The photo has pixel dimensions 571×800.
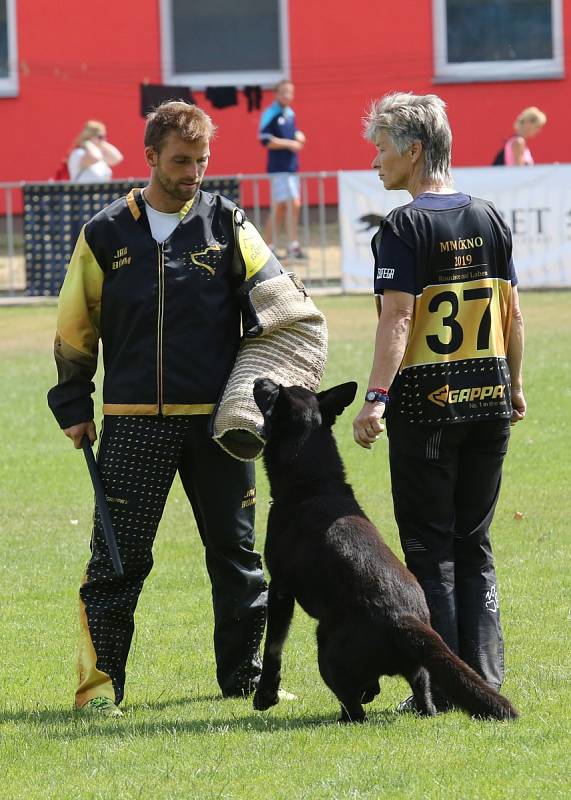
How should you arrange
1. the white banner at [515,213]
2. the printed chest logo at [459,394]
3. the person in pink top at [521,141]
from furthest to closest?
the person in pink top at [521,141], the white banner at [515,213], the printed chest logo at [459,394]

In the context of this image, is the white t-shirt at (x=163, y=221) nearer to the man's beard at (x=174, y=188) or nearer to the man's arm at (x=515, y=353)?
the man's beard at (x=174, y=188)

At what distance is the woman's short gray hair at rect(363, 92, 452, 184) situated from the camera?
480cm

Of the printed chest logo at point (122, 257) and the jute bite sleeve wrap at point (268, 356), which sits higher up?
the printed chest logo at point (122, 257)

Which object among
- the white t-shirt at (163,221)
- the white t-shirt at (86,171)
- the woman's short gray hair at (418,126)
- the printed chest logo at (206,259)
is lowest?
the printed chest logo at (206,259)

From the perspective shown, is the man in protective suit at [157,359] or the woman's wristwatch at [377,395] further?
the man in protective suit at [157,359]

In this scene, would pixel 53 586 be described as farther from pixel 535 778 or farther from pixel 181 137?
pixel 535 778

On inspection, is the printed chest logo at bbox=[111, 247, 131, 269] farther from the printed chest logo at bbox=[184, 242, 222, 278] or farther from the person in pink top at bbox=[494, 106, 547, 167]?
the person in pink top at bbox=[494, 106, 547, 167]

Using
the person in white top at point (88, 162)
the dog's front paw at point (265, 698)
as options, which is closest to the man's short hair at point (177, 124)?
the dog's front paw at point (265, 698)

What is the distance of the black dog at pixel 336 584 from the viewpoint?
180 inches

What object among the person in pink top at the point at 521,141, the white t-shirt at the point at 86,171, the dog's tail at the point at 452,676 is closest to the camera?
the dog's tail at the point at 452,676

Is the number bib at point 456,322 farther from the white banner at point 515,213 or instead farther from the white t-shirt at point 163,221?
the white banner at point 515,213

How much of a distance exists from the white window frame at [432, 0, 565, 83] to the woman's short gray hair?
1857 centimetres

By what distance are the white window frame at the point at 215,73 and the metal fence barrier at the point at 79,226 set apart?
169 inches

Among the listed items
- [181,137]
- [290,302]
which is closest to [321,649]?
[290,302]
